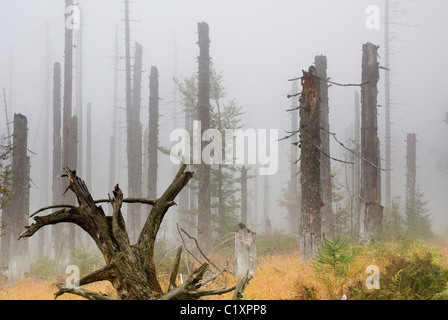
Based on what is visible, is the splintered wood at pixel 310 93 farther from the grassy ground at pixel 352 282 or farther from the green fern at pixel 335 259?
the grassy ground at pixel 352 282

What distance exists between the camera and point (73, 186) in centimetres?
361

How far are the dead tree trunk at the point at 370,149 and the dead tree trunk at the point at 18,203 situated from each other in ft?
38.6

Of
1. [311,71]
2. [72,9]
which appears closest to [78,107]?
[72,9]

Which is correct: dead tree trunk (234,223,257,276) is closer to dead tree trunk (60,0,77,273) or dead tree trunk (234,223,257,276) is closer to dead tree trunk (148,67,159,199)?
dead tree trunk (60,0,77,273)

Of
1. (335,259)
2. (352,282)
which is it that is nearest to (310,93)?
(335,259)

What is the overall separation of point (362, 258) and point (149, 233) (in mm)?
6576

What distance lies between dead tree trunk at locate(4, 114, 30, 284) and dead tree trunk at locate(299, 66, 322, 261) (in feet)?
30.7

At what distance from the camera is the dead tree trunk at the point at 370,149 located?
41.2 feet

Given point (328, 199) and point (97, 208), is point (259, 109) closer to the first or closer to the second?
point (328, 199)

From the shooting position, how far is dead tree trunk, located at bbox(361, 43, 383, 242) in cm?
1255

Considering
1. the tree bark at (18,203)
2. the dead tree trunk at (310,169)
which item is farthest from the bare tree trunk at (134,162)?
the dead tree trunk at (310,169)

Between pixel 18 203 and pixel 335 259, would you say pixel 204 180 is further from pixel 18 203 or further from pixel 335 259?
pixel 335 259

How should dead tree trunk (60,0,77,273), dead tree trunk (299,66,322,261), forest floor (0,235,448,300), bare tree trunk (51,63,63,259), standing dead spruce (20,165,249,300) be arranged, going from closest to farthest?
standing dead spruce (20,165,249,300) < forest floor (0,235,448,300) < dead tree trunk (299,66,322,261) < dead tree trunk (60,0,77,273) < bare tree trunk (51,63,63,259)

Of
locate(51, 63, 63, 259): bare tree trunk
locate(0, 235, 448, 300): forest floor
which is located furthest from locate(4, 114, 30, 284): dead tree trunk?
locate(0, 235, 448, 300): forest floor
